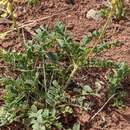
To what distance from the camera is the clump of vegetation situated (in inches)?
99.0

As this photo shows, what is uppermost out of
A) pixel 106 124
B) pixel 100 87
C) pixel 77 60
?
pixel 77 60

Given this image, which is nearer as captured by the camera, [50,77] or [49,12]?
[50,77]

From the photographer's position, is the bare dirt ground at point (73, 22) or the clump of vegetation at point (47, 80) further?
the bare dirt ground at point (73, 22)

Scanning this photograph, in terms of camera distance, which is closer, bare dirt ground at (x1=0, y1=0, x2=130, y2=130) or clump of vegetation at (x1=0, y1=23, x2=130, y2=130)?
clump of vegetation at (x1=0, y1=23, x2=130, y2=130)

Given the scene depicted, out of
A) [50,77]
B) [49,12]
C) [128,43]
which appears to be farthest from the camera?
[49,12]

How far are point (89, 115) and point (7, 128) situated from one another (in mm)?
512

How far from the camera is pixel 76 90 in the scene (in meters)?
2.70

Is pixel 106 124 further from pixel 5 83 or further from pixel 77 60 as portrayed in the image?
pixel 5 83

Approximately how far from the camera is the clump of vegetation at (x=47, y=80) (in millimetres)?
2514

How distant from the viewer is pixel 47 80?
108 inches

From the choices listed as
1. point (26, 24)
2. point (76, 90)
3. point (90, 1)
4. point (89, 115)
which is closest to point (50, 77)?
point (76, 90)

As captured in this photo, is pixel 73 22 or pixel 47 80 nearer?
pixel 47 80

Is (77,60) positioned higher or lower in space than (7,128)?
higher

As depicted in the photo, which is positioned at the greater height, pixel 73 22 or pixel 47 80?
pixel 73 22
